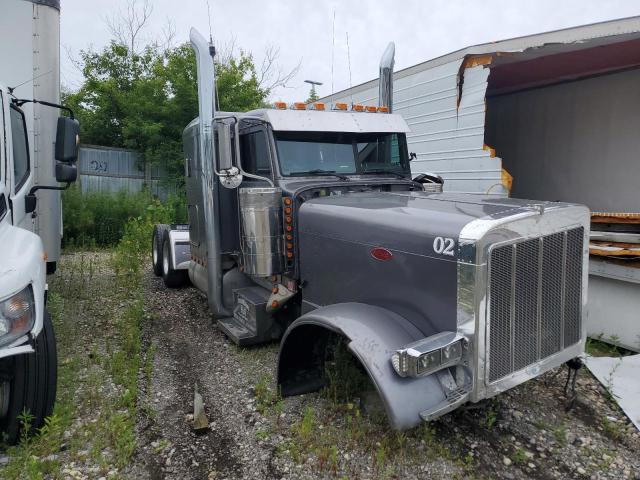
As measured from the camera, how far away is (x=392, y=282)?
3166 mm

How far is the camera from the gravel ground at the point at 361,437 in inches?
116

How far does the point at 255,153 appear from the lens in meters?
4.61

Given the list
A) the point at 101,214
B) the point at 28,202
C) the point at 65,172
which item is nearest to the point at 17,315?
the point at 28,202

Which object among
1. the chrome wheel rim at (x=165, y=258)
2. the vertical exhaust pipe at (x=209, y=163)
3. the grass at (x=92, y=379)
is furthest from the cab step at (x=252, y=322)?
the chrome wheel rim at (x=165, y=258)

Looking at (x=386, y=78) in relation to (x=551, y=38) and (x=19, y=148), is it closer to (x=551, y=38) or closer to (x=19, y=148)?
(x=551, y=38)

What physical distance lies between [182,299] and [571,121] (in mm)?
7285

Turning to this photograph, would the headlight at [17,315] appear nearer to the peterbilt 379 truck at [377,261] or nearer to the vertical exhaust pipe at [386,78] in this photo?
the peterbilt 379 truck at [377,261]

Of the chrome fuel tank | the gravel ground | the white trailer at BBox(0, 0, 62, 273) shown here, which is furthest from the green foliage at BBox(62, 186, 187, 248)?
the gravel ground

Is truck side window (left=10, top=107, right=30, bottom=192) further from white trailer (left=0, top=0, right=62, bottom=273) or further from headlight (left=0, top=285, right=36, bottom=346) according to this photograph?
headlight (left=0, top=285, right=36, bottom=346)

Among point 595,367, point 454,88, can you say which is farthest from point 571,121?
point 595,367

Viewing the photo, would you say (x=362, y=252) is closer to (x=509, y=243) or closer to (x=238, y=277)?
(x=509, y=243)

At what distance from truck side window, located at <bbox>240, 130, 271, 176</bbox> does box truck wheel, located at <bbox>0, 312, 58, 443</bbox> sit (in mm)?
2231

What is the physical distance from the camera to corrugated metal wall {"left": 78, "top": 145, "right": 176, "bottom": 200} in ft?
41.6

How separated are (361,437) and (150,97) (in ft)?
42.7
